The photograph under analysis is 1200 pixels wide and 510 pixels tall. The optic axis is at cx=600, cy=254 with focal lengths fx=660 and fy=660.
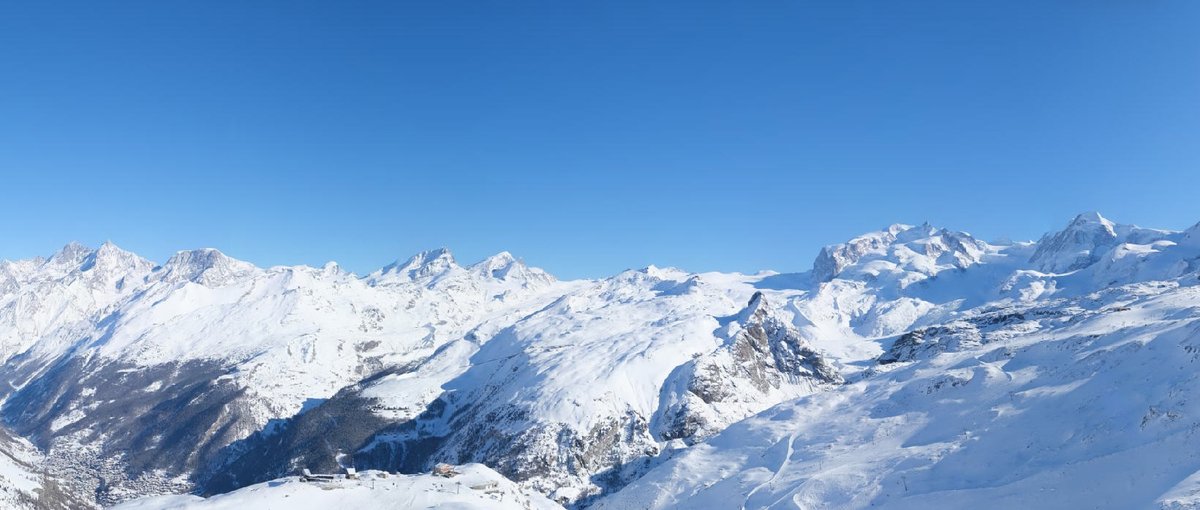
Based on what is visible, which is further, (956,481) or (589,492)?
(589,492)

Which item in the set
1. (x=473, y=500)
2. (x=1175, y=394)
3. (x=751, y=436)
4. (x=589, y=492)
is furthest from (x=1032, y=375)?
(x=589, y=492)

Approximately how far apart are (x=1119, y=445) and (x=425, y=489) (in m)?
71.8

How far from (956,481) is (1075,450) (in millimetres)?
11639

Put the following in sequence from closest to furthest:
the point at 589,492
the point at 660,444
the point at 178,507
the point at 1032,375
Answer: the point at 178,507
the point at 1032,375
the point at 589,492
the point at 660,444

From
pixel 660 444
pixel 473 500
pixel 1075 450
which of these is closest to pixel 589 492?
pixel 660 444

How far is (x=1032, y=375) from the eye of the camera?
324 feet

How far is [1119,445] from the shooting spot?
6388cm

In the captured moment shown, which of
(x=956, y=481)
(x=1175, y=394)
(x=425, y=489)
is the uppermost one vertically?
(x=425, y=489)

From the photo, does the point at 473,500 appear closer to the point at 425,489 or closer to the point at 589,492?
the point at 425,489

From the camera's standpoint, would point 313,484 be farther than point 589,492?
No

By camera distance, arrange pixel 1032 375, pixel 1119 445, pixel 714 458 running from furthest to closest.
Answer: pixel 714 458 < pixel 1032 375 < pixel 1119 445

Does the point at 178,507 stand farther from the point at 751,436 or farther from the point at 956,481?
the point at 751,436

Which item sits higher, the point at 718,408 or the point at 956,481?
the point at 718,408

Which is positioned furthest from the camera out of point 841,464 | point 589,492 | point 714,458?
point 589,492
